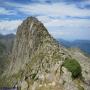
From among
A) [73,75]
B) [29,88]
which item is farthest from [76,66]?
[29,88]

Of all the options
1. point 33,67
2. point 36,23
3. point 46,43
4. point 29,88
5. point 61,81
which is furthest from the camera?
point 36,23

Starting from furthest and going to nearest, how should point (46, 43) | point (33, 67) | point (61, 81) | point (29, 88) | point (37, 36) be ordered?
1. point (37, 36)
2. point (46, 43)
3. point (33, 67)
4. point (29, 88)
5. point (61, 81)

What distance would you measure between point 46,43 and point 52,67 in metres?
14.3

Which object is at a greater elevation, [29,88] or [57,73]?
[57,73]

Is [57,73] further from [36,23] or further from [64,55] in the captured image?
[36,23]

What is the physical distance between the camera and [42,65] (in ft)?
200

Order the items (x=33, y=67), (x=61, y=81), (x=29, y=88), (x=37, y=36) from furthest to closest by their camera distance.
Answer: (x=37, y=36)
(x=33, y=67)
(x=29, y=88)
(x=61, y=81)

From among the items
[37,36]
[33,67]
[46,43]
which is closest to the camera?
[33,67]

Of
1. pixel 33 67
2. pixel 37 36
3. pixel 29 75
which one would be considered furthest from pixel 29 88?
pixel 37 36

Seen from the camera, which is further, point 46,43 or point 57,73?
point 46,43

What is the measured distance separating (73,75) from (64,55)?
21.9ft

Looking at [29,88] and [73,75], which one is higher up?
[73,75]

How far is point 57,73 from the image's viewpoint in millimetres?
55469

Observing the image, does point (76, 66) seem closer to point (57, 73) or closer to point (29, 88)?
point (57, 73)
